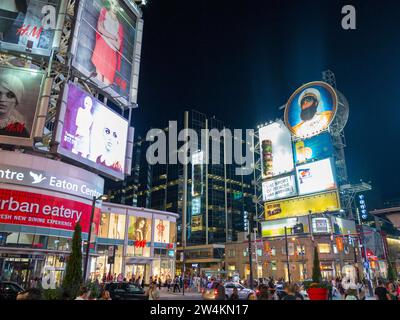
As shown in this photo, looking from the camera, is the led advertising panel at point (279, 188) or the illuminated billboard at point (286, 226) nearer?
the illuminated billboard at point (286, 226)

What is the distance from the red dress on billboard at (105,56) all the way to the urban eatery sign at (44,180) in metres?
13.9

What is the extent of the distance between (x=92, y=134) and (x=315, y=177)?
3965 centimetres

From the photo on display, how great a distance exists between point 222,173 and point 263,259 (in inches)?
2040

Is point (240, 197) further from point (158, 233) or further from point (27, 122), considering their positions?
point (27, 122)

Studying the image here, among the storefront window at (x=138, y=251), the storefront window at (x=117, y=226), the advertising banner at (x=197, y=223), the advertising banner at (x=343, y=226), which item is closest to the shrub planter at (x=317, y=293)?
the storefront window at (x=117, y=226)

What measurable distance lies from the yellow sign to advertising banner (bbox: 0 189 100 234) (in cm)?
4048

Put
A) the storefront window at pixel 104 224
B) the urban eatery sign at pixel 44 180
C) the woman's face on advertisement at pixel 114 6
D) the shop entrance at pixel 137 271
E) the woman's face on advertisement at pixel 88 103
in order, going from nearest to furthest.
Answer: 1. the urban eatery sign at pixel 44 180
2. the woman's face on advertisement at pixel 88 103
3. the woman's face on advertisement at pixel 114 6
4. the storefront window at pixel 104 224
5. the shop entrance at pixel 137 271

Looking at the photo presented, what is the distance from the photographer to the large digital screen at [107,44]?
1419 inches

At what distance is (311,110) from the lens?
200 ft

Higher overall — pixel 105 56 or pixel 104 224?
pixel 105 56

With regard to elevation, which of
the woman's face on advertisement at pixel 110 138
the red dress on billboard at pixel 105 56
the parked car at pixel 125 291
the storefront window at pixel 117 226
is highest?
the red dress on billboard at pixel 105 56

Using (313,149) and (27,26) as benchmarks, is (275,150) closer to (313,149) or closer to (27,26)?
(313,149)

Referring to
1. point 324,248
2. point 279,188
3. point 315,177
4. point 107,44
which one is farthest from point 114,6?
point 324,248

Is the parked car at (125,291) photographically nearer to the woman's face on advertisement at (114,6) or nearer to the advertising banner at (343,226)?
→ the woman's face on advertisement at (114,6)
